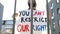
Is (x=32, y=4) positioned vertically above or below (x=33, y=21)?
above

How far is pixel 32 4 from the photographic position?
1.67 m

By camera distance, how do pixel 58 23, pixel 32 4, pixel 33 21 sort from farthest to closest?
pixel 58 23 < pixel 32 4 < pixel 33 21

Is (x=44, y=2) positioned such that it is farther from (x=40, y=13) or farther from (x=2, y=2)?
(x=2, y=2)

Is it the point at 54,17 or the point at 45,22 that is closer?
the point at 45,22

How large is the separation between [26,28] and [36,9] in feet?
0.70

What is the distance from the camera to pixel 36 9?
5.35 ft

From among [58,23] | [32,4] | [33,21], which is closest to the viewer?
[33,21]

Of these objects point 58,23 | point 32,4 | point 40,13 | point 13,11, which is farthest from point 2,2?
point 58,23

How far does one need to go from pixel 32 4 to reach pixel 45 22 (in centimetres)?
23

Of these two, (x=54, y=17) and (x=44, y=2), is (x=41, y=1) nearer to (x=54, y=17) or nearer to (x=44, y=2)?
(x=44, y=2)

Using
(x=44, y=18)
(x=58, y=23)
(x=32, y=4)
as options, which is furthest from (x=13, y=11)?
(x=58, y=23)

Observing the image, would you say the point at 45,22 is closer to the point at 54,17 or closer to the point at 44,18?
the point at 44,18

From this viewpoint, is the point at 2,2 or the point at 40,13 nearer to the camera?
the point at 40,13

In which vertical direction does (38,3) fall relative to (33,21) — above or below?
above
